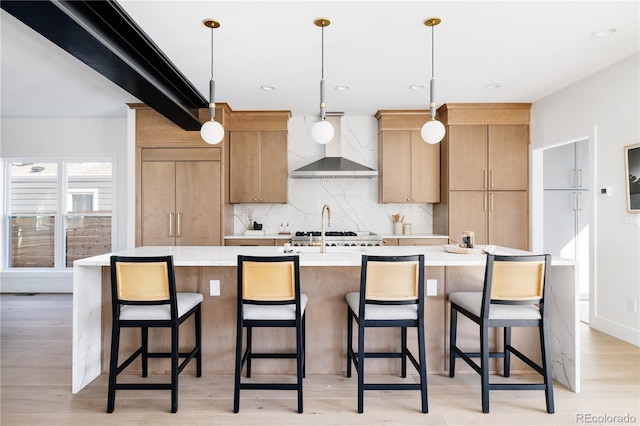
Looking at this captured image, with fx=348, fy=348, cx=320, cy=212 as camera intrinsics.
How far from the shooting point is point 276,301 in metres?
2.12

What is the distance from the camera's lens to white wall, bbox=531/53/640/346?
321cm

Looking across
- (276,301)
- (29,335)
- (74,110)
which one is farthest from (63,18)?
(74,110)

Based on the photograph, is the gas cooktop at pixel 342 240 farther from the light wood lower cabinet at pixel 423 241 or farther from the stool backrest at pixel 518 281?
the stool backrest at pixel 518 281

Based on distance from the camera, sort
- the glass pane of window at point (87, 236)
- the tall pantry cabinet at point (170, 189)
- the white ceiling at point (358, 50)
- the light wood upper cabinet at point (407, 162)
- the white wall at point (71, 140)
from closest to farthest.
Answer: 1. the white ceiling at point (358, 50)
2. the tall pantry cabinet at point (170, 189)
3. the light wood upper cabinet at point (407, 162)
4. the white wall at point (71, 140)
5. the glass pane of window at point (87, 236)

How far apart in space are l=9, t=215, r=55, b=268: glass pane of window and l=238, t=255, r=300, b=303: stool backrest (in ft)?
16.6

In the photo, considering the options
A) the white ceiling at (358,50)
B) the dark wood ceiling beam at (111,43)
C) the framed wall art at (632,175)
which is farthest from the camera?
the framed wall art at (632,175)

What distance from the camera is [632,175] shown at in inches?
126

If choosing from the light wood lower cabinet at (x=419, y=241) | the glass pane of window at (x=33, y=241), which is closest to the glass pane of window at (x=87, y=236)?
the glass pane of window at (x=33, y=241)

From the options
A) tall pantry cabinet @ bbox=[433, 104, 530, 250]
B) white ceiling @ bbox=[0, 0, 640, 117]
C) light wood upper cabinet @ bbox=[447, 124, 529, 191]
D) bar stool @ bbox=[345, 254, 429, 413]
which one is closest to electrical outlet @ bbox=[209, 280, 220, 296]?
bar stool @ bbox=[345, 254, 429, 413]

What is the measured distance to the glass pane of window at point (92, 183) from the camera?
5449mm

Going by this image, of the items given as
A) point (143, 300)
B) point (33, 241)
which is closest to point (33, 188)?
point (33, 241)

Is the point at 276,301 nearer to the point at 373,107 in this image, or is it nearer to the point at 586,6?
the point at 586,6

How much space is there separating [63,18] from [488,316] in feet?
9.54

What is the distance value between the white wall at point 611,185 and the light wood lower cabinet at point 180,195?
4.25 meters
